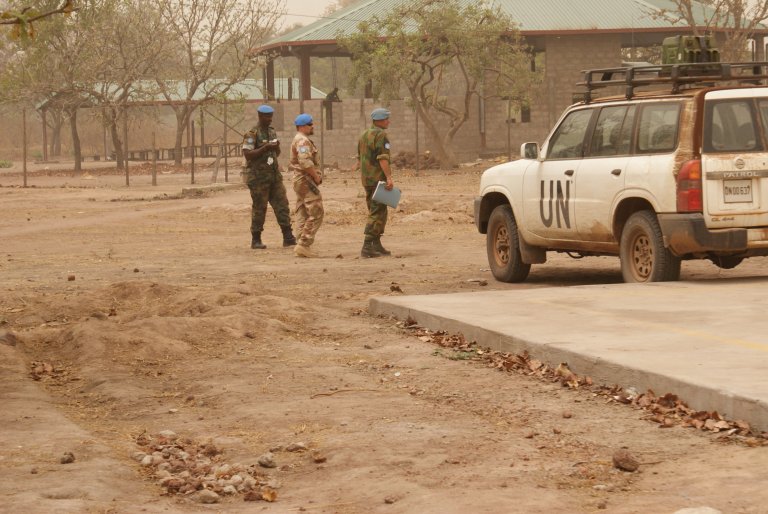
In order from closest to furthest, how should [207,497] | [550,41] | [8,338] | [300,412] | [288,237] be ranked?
[207,497] < [300,412] < [8,338] < [288,237] < [550,41]

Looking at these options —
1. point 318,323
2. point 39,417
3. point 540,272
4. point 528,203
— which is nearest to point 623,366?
point 39,417

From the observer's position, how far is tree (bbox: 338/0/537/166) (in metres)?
41.5

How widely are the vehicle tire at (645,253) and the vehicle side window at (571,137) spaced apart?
1081 millimetres

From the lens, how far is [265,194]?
60.5 feet

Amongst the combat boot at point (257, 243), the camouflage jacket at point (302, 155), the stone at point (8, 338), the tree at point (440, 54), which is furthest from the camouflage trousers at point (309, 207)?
the tree at point (440, 54)

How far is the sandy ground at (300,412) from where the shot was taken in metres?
5.88

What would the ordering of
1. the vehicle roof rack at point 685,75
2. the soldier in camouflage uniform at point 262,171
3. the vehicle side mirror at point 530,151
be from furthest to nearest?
1. the soldier in camouflage uniform at point 262,171
2. the vehicle side mirror at point 530,151
3. the vehicle roof rack at point 685,75

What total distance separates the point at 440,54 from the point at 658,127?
31.0 m

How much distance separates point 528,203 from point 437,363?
4.61 meters

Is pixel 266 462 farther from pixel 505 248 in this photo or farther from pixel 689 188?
pixel 505 248

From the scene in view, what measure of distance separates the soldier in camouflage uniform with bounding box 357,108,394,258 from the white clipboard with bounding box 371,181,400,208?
6cm

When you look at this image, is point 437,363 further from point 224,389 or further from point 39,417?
point 39,417

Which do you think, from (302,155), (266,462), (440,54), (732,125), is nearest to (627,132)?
(732,125)

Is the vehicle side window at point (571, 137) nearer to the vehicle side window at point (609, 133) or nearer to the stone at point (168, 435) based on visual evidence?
the vehicle side window at point (609, 133)
